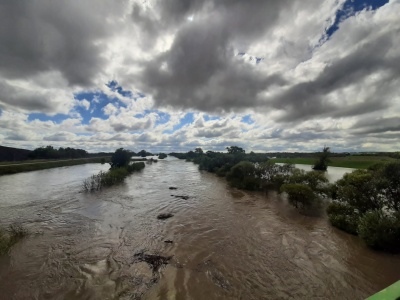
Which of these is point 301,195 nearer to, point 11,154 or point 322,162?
point 322,162

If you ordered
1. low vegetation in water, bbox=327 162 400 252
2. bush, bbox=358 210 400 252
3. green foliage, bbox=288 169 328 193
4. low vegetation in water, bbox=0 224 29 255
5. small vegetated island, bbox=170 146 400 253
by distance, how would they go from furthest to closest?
green foliage, bbox=288 169 328 193 < low vegetation in water, bbox=0 224 29 255 < small vegetated island, bbox=170 146 400 253 < low vegetation in water, bbox=327 162 400 252 < bush, bbox=358 210 400 252

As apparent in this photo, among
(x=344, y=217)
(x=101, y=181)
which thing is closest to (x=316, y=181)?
A: (x=344, y=217)

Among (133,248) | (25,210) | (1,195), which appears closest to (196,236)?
(133,248)

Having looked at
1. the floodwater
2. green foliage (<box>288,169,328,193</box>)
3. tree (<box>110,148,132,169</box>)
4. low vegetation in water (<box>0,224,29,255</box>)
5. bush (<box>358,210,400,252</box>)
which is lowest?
the floodwater

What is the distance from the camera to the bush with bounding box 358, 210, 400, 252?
11557 millimetres

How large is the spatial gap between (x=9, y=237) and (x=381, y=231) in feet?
78.7

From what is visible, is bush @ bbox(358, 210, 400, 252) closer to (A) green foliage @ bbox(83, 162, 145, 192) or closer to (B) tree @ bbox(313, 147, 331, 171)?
(A) green foliage @ bbox(83, 162, 145, 192)

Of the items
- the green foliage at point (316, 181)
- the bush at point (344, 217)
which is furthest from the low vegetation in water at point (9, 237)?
the green foliage at point (316, 181)

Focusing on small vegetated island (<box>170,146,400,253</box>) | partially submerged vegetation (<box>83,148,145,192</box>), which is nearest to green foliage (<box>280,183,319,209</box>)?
small vegetated island (<box>170,146,400,253</box>)

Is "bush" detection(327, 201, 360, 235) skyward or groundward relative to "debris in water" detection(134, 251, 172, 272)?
skyward

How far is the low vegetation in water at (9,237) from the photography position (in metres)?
12.4

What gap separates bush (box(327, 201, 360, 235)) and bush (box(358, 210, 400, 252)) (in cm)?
208

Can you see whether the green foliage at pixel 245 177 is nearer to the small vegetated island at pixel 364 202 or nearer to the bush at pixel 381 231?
the small vegetated island at pixel 364 202

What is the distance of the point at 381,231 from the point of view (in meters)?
11.9
